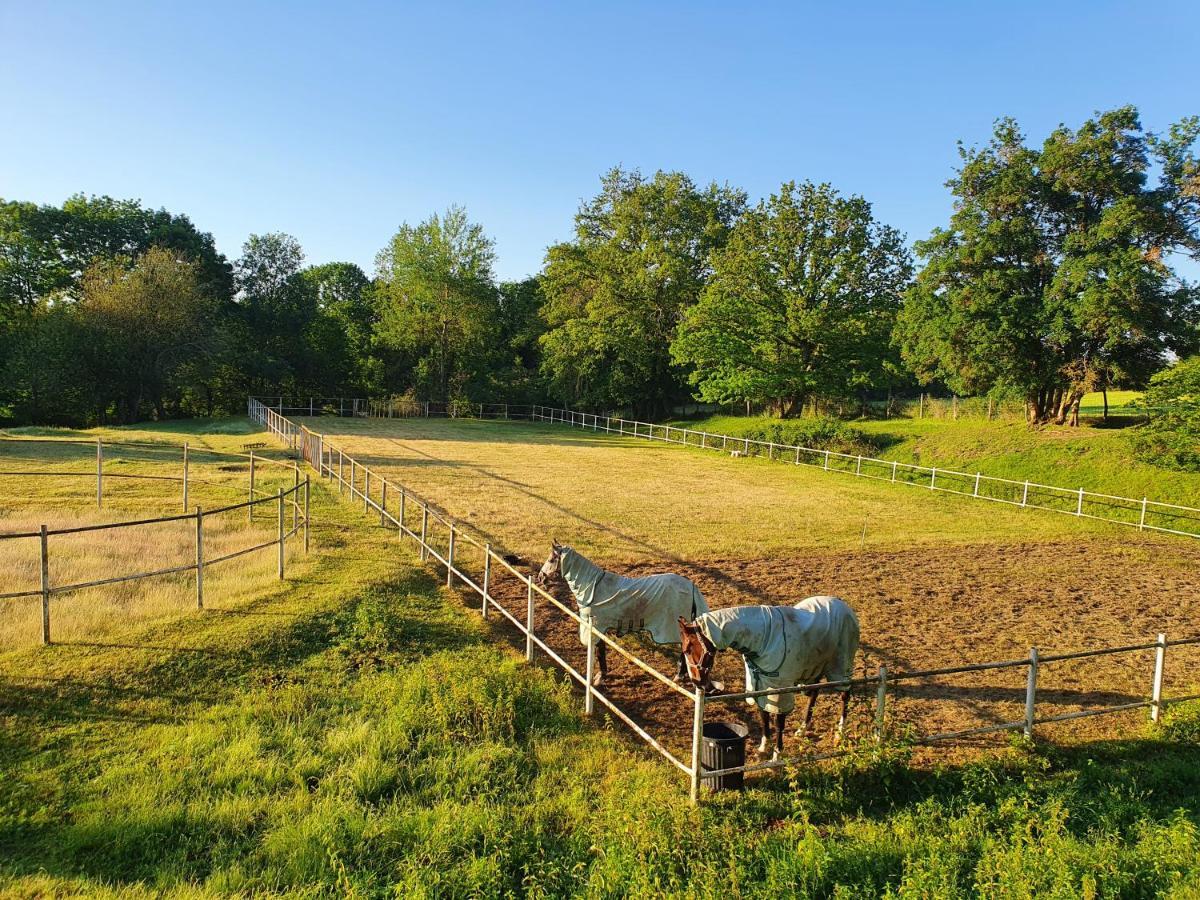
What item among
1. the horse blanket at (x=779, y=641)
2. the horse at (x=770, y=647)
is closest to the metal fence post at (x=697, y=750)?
the horse at (x=770, y=647)

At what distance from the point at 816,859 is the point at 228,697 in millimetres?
6117

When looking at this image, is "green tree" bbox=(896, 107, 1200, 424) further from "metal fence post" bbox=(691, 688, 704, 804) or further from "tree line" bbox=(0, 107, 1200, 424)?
"metal fence post" bbox=(691, 688, 704, 804)

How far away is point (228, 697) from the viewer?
7.51 meters

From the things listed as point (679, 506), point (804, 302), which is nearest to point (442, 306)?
point (804, 302)

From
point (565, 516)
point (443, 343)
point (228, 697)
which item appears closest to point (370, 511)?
point (565, 516)

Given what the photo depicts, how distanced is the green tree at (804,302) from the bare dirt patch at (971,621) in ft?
68.4

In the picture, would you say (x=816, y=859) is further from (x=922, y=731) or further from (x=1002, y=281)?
(x=1002, y=281)

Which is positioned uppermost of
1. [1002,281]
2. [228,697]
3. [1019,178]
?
[1019,178]

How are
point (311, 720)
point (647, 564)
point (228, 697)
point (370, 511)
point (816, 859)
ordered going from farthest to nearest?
point (370, 511), point (647, 564), point (228, 697), point (311, 720), point (816, 859)

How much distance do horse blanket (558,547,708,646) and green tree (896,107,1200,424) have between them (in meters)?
22.3

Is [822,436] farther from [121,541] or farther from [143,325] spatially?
[143,325]

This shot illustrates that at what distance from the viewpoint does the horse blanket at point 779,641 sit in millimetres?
6605

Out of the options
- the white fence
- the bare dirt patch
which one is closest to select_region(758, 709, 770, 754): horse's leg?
the bare dirt patch

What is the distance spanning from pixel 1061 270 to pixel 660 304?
2841cm
